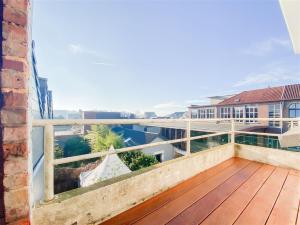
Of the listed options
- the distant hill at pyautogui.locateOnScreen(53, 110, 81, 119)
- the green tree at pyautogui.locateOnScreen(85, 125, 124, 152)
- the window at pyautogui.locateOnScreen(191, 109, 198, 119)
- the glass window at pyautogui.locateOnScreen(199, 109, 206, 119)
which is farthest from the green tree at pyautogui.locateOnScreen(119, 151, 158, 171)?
the distant hill at pyautogui.locateOnScreen(53, 110, 81, 119)

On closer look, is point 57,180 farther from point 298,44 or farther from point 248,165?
point 298,44

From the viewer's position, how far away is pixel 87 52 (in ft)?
86.3

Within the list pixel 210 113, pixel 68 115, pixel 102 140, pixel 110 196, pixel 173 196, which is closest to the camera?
pixel 110 196

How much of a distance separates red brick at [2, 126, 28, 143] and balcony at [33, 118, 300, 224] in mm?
426

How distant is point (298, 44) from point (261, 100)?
1987 centimetres

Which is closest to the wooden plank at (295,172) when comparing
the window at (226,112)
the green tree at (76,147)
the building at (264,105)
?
the building at (264,105)

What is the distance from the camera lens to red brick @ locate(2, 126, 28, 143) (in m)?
0.78

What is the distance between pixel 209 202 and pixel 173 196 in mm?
408

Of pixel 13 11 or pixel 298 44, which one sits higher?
pixel 298 44

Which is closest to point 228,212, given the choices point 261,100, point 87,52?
point 261,100

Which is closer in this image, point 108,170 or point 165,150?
point 108,170

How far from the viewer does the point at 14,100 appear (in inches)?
31.4

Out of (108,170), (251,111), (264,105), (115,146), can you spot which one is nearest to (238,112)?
(251,111)

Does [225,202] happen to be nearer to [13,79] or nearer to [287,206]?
[287,206]
